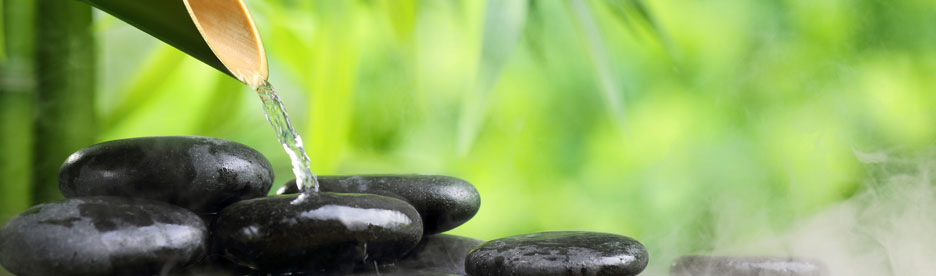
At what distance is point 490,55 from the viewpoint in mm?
1951

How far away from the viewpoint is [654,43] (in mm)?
2141

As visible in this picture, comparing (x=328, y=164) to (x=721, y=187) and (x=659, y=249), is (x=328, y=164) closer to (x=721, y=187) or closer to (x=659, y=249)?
(x=659, y=249)

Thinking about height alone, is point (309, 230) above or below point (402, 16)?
below

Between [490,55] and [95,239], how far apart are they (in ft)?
3.79

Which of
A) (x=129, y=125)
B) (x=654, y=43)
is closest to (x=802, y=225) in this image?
(x=654, y=43)

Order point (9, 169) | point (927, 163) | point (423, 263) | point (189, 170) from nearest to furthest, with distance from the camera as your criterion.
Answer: point (189, 170), point (423, 263), point (9, 169), point (927, 163)

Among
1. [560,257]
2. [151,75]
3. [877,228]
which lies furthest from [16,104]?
[877,228]

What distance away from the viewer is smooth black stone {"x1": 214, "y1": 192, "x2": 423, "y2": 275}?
3.56ft

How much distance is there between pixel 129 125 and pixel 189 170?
0.93m

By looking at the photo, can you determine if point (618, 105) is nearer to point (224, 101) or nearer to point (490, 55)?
point (490, 55)

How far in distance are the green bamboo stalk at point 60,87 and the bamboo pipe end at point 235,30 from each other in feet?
2.88

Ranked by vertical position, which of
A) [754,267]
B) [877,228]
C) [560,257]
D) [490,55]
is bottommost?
[560,257]

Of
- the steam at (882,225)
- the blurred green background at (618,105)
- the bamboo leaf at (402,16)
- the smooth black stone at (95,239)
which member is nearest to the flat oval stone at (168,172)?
the smooth black stone at (95,239)

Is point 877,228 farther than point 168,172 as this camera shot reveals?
Yes
